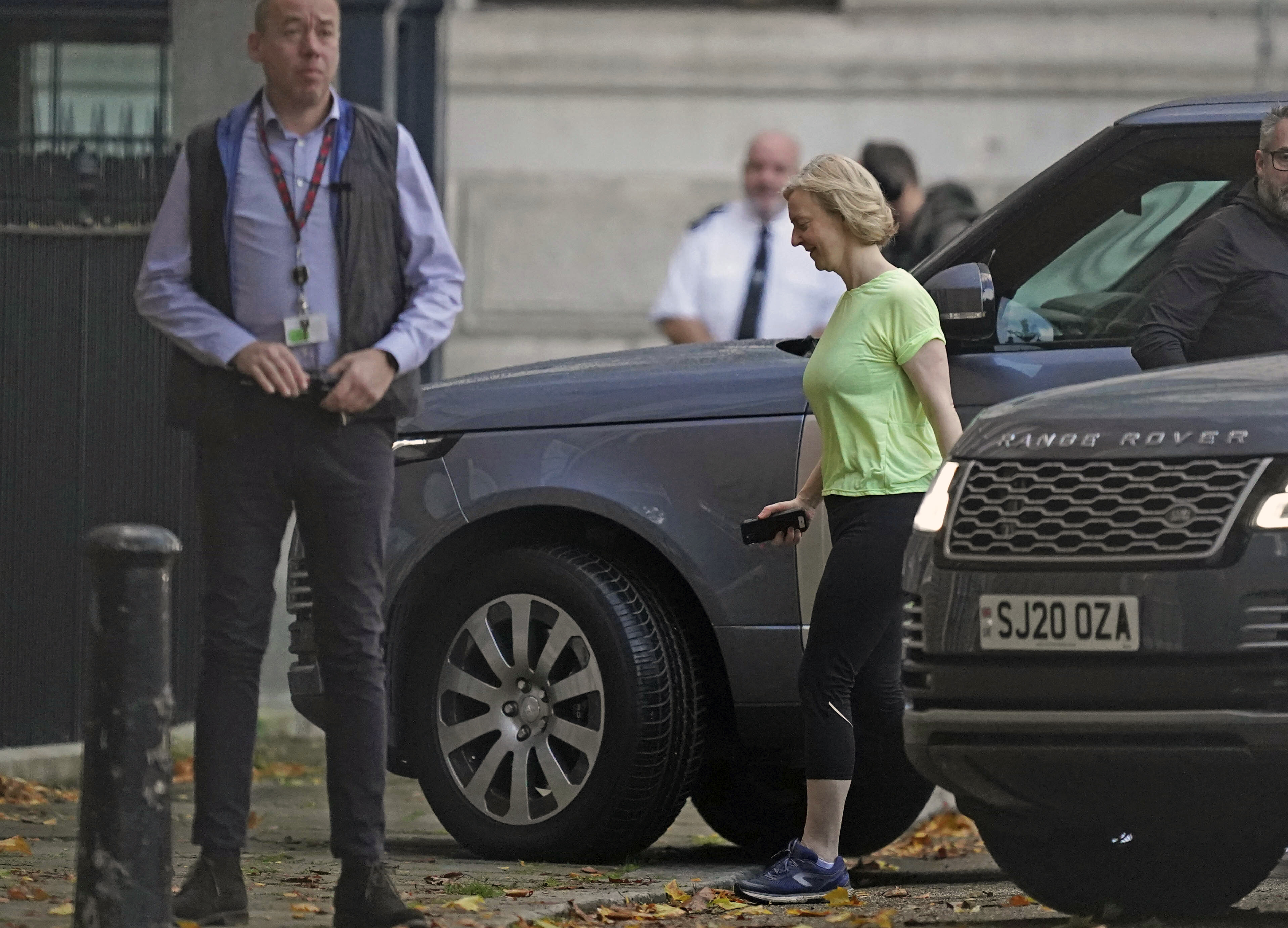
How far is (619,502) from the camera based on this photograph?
690 centimetres

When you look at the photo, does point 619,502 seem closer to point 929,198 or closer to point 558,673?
point 558,673

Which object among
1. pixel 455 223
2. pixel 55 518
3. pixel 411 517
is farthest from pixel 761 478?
pixel 455 223

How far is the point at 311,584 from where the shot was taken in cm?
548

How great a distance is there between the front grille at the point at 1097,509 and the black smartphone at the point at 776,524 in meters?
1.02

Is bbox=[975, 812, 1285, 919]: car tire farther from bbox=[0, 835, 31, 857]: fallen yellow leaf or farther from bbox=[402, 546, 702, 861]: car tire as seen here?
bbox=[0, 835, 31, 857]: fallen yellow leaf

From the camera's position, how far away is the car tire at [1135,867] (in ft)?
19.5

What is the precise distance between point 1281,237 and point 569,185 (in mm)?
9330

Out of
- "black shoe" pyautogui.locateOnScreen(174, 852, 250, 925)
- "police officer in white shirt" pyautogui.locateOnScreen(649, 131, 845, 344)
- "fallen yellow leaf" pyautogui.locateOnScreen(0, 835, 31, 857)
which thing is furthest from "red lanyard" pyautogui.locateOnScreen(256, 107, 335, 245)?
"police officer in white shirt" pyautogui.locateOnScreen(649, 131, 845, 344)

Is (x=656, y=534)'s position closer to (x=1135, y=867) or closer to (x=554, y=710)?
(x=554, y=710)

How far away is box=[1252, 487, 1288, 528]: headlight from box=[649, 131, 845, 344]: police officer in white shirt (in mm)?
3845

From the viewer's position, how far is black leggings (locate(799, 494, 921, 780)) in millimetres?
6199

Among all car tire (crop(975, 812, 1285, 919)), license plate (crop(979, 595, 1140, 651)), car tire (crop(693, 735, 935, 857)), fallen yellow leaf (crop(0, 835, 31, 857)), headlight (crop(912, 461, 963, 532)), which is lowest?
fallen yellow leaf (crop(0, 835, 31, 857))

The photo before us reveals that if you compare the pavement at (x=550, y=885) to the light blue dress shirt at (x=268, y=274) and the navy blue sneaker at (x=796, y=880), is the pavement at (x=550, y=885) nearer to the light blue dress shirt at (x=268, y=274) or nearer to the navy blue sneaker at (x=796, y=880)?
the navy blue sneaker at (x=796, y=880)

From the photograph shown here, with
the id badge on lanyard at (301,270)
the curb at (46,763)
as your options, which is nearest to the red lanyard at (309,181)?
the id badge on lanyard at (301,270)
